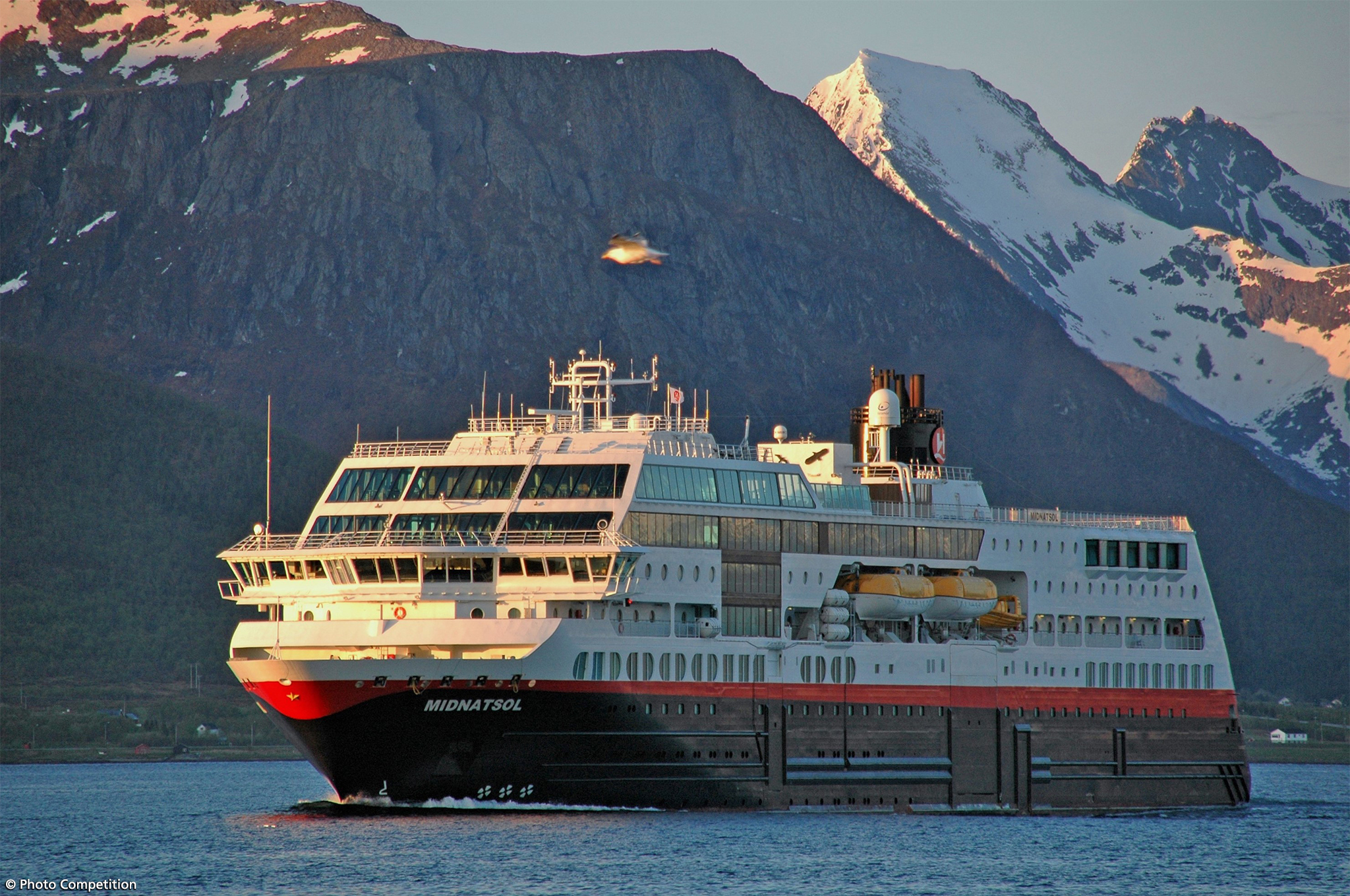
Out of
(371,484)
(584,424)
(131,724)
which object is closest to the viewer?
(371,484)

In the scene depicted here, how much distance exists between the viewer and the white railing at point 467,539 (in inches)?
2547

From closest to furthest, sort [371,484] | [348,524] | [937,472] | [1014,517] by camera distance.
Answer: [348,524] < [371,484] < [937,472] < [1014,517]

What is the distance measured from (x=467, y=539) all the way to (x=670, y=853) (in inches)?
482

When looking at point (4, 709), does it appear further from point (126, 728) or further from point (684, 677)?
point (684, 677)

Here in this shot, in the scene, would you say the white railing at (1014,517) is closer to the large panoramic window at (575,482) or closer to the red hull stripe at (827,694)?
the red hull stripe at (827,694)

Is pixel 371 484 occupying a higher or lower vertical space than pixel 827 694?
higher

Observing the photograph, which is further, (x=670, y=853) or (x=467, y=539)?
(x=467, y=539)

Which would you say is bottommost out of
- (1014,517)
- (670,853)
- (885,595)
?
(670,853)

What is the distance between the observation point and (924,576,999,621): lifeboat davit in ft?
244

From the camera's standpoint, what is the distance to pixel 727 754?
6681 centimetres

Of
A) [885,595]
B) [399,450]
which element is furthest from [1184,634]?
[399,450]

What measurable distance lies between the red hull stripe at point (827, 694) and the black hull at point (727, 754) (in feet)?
0.73

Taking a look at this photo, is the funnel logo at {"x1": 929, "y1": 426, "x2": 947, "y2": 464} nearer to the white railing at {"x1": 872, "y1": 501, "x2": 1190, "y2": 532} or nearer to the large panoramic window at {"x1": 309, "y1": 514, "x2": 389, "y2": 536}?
the white railing at {"x1": 872, "y1": 501, "x2": 1190, "y2": 532}

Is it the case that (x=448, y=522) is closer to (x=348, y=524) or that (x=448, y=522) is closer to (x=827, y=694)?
(x=348, y=524)
